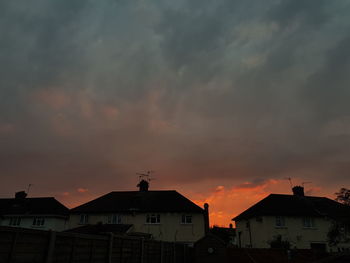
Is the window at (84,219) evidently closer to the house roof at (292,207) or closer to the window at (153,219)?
the window at (153,219)

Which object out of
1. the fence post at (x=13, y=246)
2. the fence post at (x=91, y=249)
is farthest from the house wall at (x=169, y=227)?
the fence post at (x=13, y=246)

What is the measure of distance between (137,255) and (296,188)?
129ft

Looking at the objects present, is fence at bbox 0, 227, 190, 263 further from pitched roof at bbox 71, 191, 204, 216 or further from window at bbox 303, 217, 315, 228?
window at bbox 303, 217, 315, 228

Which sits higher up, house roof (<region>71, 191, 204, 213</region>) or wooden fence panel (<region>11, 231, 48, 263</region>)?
house roof (<region>71, 191, 204, 213</region>)

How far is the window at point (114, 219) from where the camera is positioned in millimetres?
36281

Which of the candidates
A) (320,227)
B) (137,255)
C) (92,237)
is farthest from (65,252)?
(320,227)

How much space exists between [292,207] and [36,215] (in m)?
35.6

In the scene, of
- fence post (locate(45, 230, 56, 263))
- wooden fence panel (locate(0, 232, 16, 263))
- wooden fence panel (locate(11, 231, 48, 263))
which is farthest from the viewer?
fence post (locate(45, 230, 56, 263))

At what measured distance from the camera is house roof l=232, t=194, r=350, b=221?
3728 centimetres

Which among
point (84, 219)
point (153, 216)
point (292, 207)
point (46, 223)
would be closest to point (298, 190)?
point (292, 207)

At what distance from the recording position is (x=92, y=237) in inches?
320

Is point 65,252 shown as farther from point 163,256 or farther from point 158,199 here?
point 158,199

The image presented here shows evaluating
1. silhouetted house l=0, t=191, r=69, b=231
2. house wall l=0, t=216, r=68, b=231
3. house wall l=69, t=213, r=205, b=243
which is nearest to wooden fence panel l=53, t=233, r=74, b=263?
house wall l=69, t=213, r=205, b=243

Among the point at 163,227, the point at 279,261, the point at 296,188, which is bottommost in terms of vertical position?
the point at 279,261
